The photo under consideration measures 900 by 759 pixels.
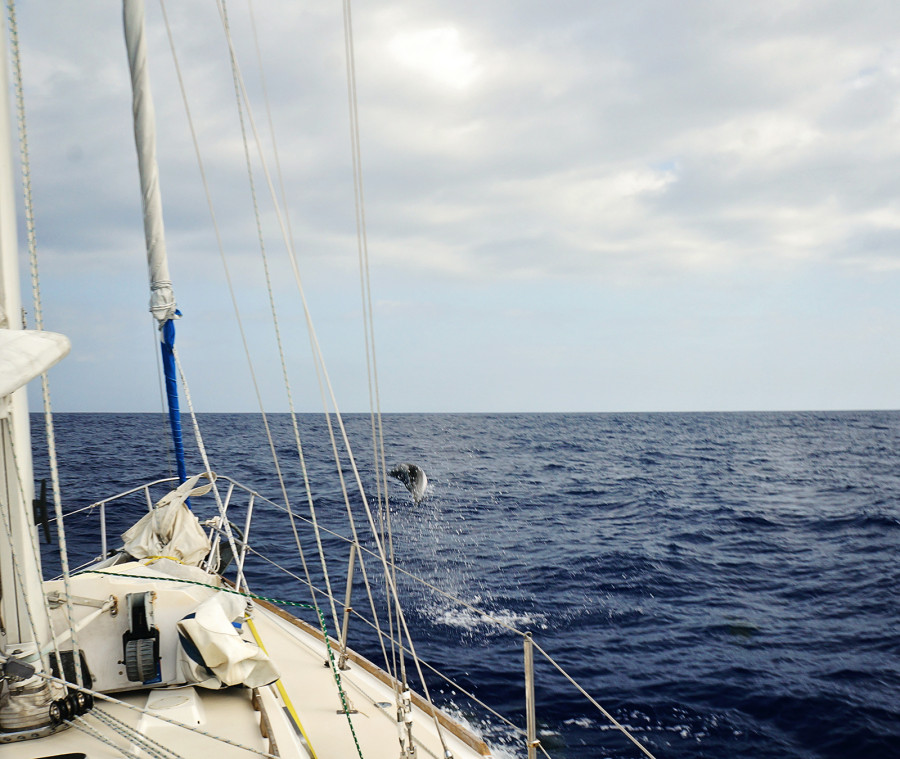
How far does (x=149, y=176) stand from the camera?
19.3 feet

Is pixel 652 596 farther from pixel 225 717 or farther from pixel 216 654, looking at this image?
pixel 216 654

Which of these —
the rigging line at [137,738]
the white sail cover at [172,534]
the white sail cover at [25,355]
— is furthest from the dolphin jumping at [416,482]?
the white sail cover at [25,355]

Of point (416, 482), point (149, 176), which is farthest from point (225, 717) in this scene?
point (416, 482)

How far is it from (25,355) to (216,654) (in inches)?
84.8

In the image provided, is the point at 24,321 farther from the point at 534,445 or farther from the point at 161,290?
the point at 534,445

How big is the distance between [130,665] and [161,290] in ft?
11.1

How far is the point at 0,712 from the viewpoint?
3.65m

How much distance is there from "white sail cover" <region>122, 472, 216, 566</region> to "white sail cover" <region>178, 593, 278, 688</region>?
205 centimetres

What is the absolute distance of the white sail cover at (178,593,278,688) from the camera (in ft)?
12.9

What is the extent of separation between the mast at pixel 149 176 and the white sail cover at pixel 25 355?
3063 mm

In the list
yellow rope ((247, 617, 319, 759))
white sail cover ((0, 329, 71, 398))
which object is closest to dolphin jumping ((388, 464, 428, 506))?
yellow rope ((247, 617, 319, 759))

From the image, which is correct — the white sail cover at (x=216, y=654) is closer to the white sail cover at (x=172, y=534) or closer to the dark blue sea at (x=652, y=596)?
the white sail cover at (x=172, y=534)

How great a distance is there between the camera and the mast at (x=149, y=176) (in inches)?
214

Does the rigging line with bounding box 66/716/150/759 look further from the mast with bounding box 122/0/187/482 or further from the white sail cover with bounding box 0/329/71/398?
the mast with bounding box 122/0/187/482
